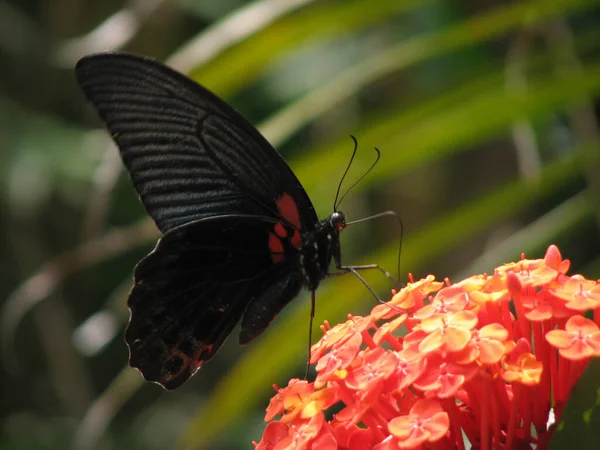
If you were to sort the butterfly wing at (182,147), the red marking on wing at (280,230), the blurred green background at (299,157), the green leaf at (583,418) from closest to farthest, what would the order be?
the green leaf at (583,418), the butterfly wing at (182,147), the red marking on wing at (280,230), the blurred green background at (299,157)

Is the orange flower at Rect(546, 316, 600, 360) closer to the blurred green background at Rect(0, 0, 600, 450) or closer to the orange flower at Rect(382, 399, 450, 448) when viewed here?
the orange flower at Rect(382, 399, 450, 448)

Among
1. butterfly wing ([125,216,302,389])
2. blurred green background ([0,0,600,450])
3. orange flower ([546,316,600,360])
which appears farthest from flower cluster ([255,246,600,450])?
blurred green background ([0,0,600,450])

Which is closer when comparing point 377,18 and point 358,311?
point 377,18

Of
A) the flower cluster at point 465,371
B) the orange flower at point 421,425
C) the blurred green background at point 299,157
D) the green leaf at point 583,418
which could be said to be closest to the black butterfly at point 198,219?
the blurred green background at point 299,157

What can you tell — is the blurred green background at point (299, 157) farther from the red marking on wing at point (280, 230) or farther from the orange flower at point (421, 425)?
the orange flower at point (421, 425)

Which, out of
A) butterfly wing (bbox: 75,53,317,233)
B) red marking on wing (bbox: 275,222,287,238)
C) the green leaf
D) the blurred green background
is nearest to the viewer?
the green leaf

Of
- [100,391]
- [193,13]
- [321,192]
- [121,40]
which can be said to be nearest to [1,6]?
[193,13]

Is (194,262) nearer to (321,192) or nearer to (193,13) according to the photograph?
(321,192)
